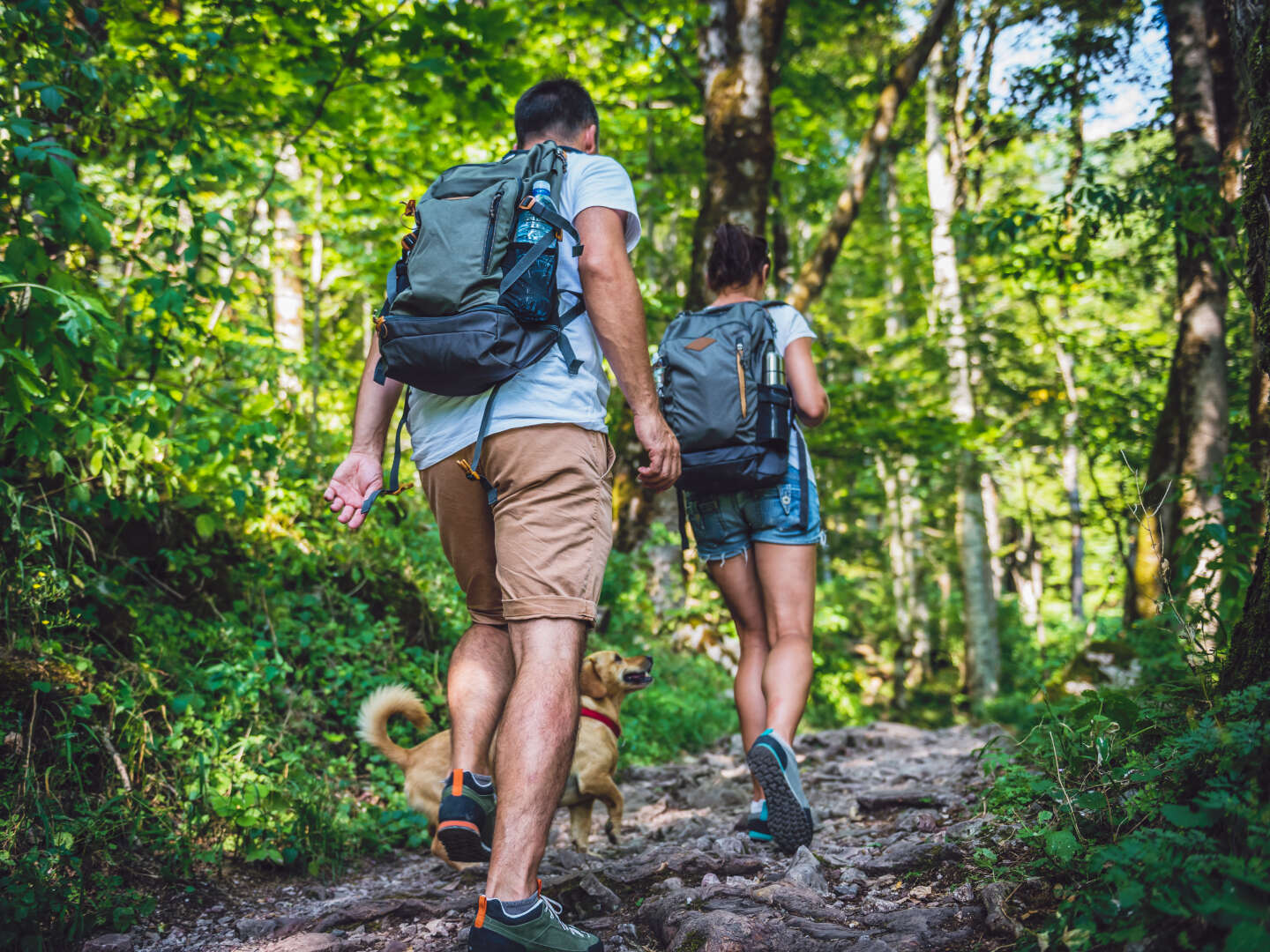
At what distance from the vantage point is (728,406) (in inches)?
135

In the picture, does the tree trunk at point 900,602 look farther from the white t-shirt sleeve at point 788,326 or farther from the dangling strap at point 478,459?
the dangling strap at point 478,459

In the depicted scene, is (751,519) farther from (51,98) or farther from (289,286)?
(289,286)

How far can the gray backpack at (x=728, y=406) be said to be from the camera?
3410 millimetres

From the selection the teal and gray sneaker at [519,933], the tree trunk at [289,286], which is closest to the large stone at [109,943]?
the teal and gray sneaker at [519,933]

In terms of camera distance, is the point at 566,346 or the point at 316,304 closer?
the point at 566,346

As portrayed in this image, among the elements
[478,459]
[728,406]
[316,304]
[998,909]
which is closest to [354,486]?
[478,459]

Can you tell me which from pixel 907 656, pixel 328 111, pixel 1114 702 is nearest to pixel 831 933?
pixel 1114 702

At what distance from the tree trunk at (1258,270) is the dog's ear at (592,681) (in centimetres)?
279

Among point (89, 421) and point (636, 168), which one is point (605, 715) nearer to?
point (89, 421)

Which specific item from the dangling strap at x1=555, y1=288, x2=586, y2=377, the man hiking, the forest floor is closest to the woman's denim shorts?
the man hiking

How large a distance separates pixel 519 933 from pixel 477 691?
2.74 feet

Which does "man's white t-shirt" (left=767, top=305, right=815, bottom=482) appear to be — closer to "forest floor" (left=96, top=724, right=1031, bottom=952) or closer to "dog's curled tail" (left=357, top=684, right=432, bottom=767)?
"forest floor" (left=96, top=724, right=1031, bottom=952)

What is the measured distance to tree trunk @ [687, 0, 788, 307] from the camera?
724 centimetres

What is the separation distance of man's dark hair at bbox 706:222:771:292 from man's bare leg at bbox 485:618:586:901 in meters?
2.09
